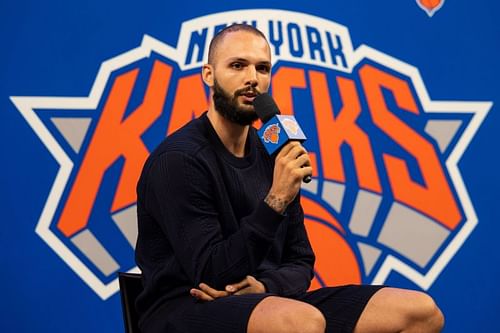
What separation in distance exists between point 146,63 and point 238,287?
1.38 meters

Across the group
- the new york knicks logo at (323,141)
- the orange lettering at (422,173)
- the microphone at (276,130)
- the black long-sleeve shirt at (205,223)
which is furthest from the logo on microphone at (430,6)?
the microphone at (276,130)

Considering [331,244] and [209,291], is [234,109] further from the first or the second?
[331,244]

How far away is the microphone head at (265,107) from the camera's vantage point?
1.88 meters

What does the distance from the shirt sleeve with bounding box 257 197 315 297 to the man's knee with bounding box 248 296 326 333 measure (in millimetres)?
212

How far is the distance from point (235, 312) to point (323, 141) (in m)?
1.40

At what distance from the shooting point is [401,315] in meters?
1.79

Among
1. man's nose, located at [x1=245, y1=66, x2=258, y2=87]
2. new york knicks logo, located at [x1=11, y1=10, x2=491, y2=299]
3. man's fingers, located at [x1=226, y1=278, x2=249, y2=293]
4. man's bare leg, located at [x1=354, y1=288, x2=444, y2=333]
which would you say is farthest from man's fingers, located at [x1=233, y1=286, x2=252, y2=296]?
new york knicks logo, located at [x1=11, y1=10, x2=491, y2=299]

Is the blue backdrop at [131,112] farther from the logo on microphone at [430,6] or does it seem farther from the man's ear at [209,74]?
the man's ear at [209,74]

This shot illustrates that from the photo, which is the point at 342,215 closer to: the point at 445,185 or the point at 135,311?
the point at 445,185

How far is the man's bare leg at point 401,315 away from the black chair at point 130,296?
582 millimetres

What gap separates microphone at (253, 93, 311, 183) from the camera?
178cm

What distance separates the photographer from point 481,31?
3125 mm

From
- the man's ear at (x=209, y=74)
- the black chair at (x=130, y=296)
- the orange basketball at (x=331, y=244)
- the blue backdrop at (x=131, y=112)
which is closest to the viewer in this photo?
the black chair at (x=130, y=296)

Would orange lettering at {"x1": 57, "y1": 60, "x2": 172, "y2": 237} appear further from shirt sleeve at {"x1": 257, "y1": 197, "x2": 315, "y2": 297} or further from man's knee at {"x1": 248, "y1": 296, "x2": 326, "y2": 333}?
man's knee at {"x1": 248, "y1": 296, "x2": 326, "y2": 333}
